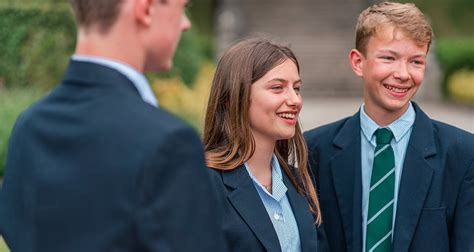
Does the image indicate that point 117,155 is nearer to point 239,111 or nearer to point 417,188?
point 239,111

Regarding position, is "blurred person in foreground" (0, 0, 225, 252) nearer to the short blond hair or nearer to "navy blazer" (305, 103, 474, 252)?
"navy blazer" (305, 103, 474, 252)

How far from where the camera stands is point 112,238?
5.11 feet

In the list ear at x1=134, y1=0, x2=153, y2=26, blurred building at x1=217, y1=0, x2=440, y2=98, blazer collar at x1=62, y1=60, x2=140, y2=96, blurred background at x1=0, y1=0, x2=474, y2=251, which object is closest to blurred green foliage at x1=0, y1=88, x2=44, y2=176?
blurred background at x1=0, y1=0, x2=474, y2=251

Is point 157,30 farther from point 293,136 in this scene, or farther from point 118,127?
point 293,136

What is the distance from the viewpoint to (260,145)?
2910 mm

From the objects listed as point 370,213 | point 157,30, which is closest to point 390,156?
point 370,213

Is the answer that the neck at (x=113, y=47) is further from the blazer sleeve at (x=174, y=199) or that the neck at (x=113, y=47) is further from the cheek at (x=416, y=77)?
the cheek at (x=416, y=77)

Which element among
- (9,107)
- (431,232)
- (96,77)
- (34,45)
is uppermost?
(96,77)

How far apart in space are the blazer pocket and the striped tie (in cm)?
9

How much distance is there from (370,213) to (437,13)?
2125 centimetres

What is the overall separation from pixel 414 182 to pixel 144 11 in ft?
5.55

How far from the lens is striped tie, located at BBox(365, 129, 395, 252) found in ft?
10.0

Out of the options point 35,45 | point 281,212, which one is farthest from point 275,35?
point 281,212

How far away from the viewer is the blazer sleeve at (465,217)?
297 centimetres
